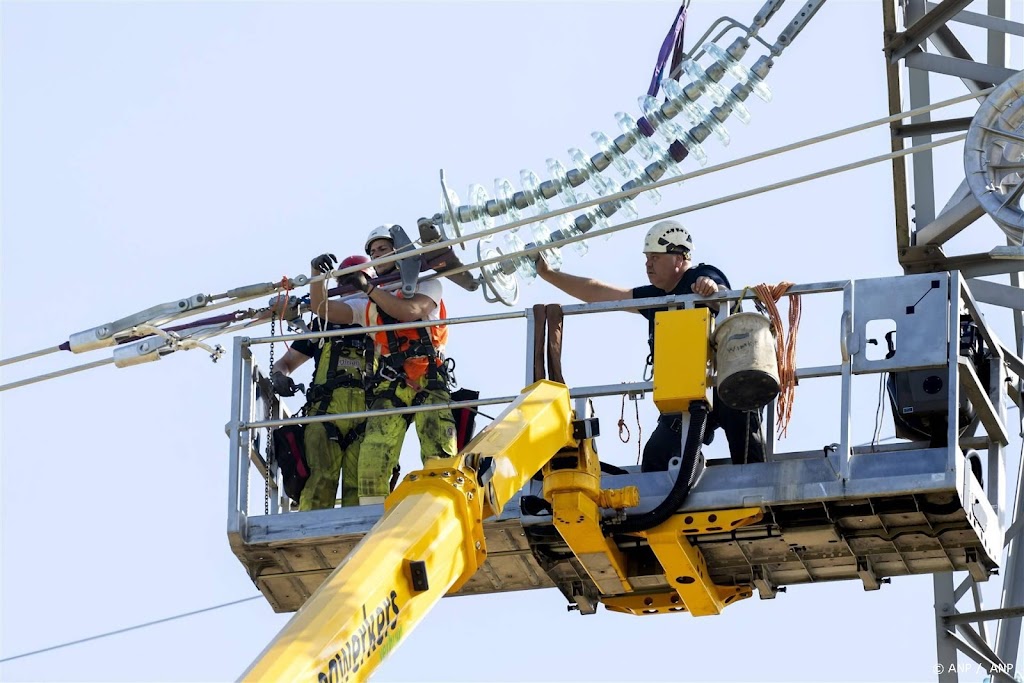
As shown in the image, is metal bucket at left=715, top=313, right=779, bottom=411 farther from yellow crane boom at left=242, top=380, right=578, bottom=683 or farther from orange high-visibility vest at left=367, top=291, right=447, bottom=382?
orange high-visibility vest at left=367, top=291, right=447, bottom=382

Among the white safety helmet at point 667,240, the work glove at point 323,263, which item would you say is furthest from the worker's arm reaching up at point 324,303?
the white safety helmet at point 667,240

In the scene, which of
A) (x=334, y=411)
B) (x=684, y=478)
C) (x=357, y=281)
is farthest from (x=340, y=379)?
→ (x=684, y=478)

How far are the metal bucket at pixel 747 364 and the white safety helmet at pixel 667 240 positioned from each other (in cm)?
115

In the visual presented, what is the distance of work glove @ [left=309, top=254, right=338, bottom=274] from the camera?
594 inches

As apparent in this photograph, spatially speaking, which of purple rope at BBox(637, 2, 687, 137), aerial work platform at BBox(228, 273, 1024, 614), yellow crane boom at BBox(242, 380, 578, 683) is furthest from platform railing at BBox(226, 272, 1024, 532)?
purple rope at BBox(637, 2, 687, 137)

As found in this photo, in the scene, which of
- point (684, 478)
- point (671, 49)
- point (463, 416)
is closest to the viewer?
point (684, 478)

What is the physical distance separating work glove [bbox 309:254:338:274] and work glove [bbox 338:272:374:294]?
0.14 metres

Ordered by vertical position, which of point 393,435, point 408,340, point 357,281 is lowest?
point 393,435

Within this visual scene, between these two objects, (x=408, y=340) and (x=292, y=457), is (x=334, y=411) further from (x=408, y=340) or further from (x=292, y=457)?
(x=408, y=340)

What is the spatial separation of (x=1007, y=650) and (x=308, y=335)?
17.7 ft

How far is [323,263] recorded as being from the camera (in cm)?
1508

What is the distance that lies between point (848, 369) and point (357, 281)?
11.4ft

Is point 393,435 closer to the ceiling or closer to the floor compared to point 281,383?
closer to the floor

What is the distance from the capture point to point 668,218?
1459cm
